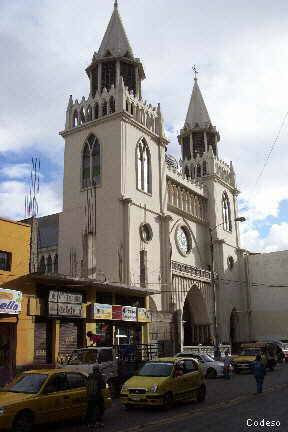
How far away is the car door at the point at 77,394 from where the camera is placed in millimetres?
11358

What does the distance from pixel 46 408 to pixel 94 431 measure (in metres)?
1.16

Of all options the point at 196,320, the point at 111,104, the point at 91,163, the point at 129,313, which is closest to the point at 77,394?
the point at 129,313

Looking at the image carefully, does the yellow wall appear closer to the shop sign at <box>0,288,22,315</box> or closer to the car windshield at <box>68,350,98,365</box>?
the shop sign at <box>0,288,22,315</box>

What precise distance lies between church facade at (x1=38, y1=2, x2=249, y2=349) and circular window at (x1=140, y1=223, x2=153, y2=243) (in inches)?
3.2

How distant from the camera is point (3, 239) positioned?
2159 centimetres

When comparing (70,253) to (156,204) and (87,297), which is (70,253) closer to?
(156,204)

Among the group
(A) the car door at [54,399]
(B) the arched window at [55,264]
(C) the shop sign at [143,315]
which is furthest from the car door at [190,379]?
(B) the arched window at [55,264]

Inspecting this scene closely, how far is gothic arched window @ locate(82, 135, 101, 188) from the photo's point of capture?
127ft

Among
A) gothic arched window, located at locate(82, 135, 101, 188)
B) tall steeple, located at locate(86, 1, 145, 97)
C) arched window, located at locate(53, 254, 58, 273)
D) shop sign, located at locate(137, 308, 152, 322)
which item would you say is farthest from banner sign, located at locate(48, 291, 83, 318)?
tall steeple, located at locate(86, 1, 145, 97)

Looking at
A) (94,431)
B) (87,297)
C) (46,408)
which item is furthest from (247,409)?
(87,297)

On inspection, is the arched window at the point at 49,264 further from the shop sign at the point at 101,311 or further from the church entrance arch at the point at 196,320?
the shop sign at the point at 101,311

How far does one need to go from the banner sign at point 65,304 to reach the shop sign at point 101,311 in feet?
2.91

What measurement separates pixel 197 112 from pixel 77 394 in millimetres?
48030

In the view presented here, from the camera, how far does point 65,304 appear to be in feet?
78.6
